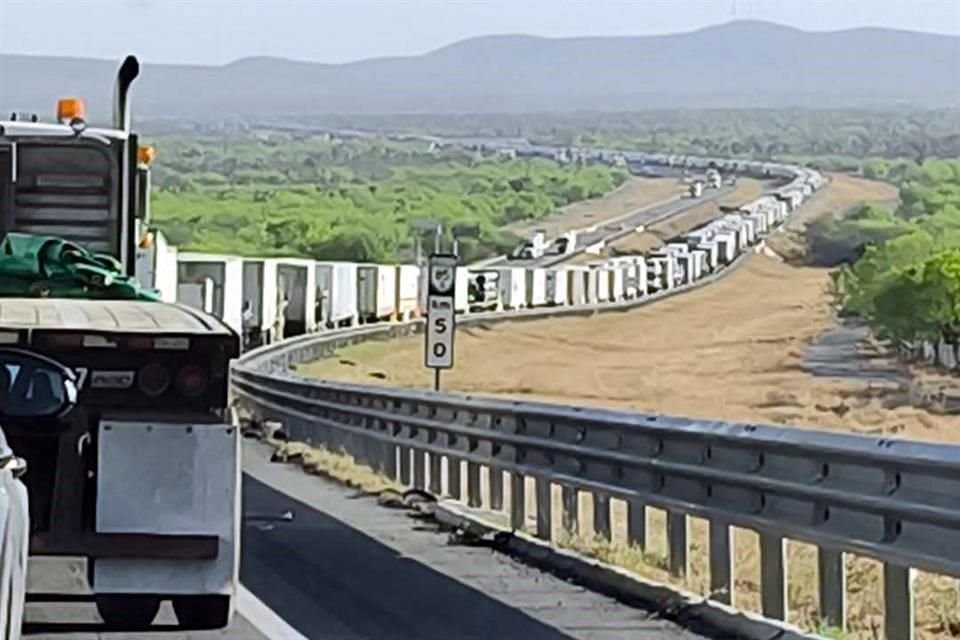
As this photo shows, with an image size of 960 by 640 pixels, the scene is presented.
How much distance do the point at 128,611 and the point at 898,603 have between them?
11.3ft

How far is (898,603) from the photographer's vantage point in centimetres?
1034

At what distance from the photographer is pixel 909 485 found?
32.5ft

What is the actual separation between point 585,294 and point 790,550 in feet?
259

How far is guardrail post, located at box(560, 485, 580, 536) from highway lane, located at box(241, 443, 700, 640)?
666 millimetres

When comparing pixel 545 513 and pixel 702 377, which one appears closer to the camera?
pixel 545 513

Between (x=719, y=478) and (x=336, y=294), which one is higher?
(x=719, y=478)

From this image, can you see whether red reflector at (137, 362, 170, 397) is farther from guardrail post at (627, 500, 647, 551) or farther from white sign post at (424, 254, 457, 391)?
white sign post at (424, 254, 457, 391)

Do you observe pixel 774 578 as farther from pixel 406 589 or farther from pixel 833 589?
pixel 406 589

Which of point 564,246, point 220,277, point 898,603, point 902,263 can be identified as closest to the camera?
point 898,603

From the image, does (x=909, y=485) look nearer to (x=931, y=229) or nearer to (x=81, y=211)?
(x=81, y=211)

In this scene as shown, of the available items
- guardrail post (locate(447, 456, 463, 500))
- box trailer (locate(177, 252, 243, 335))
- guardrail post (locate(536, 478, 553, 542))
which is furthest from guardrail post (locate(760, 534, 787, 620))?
box trailer (locate(177, 252, 243, 335))

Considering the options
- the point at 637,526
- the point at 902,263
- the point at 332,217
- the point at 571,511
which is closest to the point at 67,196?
the point at 571,511

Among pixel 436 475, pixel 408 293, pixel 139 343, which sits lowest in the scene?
pixel 408 293

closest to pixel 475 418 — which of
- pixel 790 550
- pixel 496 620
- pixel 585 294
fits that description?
pixel 790 550
